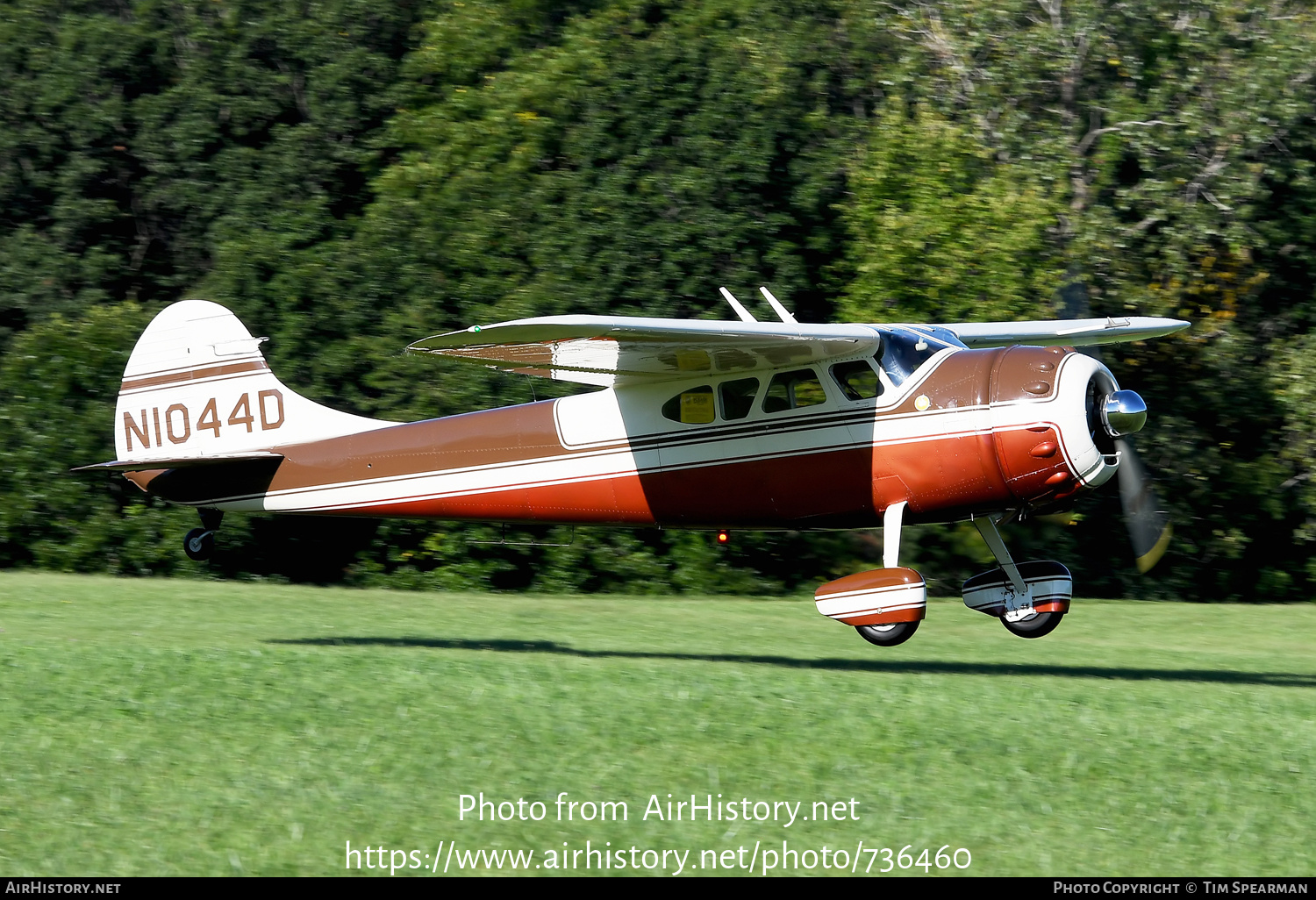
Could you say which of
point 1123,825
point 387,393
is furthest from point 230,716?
point 387,393

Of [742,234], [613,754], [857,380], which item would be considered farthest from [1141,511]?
[742,234]

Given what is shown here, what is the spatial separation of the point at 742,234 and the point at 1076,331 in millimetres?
8806

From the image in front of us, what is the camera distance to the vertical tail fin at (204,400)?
44.1 ft

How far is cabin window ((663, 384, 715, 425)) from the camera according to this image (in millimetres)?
11477

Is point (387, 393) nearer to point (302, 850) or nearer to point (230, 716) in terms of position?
point (230, 716)

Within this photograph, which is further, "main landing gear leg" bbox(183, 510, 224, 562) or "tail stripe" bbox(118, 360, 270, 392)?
"tail stripe" bbox(118, 360, 270, 392)

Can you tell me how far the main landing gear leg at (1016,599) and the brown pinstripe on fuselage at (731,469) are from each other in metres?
0.84

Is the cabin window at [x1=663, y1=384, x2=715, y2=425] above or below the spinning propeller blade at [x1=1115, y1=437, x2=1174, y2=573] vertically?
above

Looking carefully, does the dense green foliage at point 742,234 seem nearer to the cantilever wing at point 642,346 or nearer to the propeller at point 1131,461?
the propeller at point 1131,461

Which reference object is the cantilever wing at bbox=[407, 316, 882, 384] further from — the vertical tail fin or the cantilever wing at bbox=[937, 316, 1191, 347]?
the vertical tail fin

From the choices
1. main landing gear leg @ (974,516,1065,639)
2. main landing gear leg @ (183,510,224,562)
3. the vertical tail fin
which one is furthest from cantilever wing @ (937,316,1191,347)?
main landing gear leg @ (183,510,224,562)

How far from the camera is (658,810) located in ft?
24.4

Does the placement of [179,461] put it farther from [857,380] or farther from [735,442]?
[857,380]

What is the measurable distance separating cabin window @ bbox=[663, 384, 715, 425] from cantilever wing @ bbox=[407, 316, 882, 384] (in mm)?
166
